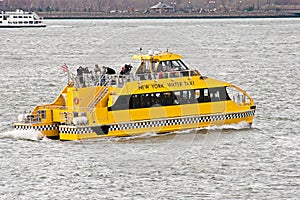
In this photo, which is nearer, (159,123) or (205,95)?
(159,123)

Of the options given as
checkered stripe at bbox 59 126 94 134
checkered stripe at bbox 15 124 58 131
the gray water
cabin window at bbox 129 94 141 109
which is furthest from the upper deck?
the gray water

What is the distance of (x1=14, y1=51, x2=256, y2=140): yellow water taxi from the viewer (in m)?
39.7

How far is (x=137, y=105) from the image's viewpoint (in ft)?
132

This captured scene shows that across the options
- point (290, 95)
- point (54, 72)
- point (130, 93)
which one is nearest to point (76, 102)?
point (130, 93)

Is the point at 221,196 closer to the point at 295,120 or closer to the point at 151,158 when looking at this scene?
the point at 151,158

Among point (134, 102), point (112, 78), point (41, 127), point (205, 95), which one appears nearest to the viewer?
point (134, 102)

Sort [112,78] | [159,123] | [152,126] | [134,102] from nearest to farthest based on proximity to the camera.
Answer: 1. [134,102]
2. [152,126]
3. [159,123]
4. [112,78]

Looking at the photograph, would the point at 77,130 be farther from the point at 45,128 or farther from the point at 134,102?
the point at 134,102

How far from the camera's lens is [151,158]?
36062 mm

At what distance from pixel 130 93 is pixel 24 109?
448 inches

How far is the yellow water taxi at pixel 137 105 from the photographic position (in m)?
39.7

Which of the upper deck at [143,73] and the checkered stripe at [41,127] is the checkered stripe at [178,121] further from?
the checkered stripe at [41,127]

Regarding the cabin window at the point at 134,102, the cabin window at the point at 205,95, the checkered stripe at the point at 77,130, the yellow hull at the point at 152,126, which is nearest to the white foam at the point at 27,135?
the yellow hull at the point at 152,126

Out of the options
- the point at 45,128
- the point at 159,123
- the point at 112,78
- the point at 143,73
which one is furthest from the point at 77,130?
the point at 143,73
